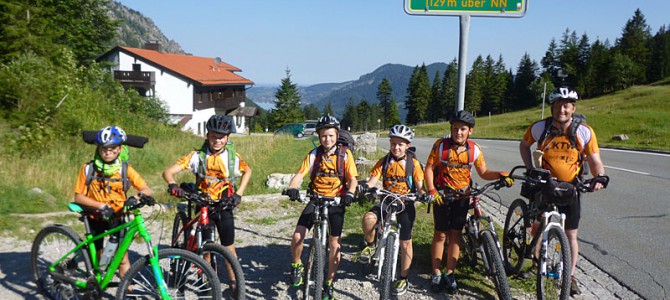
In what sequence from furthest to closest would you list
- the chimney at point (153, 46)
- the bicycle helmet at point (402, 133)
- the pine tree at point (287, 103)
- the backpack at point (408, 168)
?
the pine tree at point (287, 103) < the chimney at point (153, 46) < the backpack at point (408, 168) < the bicycle helmet at point (402, 133)

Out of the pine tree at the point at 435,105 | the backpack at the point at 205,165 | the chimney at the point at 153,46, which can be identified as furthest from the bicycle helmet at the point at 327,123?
the pine tree at the point at 435,105

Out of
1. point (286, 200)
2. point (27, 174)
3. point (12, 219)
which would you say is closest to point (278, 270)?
point (286, 200)

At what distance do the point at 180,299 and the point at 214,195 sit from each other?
3.48 feet

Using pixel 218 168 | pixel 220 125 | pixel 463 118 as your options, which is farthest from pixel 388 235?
pixel 220 125

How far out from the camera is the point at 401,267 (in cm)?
477

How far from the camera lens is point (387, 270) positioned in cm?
416

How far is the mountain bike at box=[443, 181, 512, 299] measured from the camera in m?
4.03

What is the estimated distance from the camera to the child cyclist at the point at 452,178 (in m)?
4.59

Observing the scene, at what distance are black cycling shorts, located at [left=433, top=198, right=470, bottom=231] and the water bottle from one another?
3.09 meters

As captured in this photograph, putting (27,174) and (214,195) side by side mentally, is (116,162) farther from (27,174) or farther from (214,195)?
(27,174)

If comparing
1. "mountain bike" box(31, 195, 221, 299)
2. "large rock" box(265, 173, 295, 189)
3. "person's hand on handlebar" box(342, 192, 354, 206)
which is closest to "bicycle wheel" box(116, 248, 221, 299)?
"mountain bike" box(31, 195, 221, 299)

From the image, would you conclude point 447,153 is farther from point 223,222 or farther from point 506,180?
point 223,222

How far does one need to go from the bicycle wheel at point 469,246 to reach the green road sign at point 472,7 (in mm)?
2654

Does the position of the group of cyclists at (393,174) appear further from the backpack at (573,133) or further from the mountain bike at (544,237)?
the mountain bike at (544,237)
